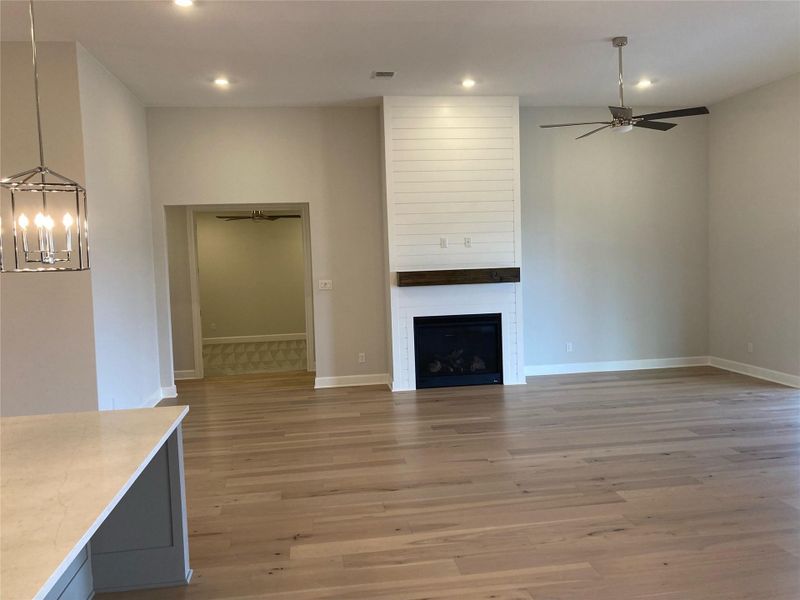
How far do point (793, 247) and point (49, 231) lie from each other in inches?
257

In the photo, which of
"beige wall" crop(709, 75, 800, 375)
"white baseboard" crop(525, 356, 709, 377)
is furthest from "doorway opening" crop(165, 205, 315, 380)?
"beige wall" crop(709, 75, 800, 375)

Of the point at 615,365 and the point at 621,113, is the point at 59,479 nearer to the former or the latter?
the point at 621,113

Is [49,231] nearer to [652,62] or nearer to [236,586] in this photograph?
[236,586]

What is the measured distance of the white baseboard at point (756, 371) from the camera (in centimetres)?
584

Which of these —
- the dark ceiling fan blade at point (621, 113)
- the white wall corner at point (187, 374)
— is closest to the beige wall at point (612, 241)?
the dark ceiling fan blade at point (621, 113)

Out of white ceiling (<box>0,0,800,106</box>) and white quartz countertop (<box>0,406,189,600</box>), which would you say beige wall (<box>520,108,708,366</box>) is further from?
white quartz countertop (<box>0,406,189,600</box>)

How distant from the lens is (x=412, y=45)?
14.9 ft

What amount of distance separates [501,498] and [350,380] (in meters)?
3.40

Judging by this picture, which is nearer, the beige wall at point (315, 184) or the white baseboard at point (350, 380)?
the beige wall at point (315, 184)

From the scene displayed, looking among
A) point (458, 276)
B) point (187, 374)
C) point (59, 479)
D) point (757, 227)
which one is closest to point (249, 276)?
point (187, 374)

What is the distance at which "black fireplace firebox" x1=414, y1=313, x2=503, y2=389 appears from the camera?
20.3ft

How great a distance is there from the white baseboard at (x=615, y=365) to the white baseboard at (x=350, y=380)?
1754 millimetres

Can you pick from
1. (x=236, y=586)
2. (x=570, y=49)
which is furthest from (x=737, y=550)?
(x=570, y=49)

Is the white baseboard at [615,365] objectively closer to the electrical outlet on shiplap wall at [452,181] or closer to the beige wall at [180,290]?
the electrical outlet on shiplap wall at [452,181]
